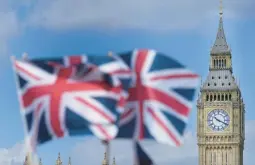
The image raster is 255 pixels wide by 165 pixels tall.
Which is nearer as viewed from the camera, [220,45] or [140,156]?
[140,156]

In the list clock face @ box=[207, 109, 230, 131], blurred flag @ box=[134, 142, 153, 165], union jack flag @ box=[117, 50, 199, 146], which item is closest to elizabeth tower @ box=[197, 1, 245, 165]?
clock face @ box=[207, 109, 230, 131]

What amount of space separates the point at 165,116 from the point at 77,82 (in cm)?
363

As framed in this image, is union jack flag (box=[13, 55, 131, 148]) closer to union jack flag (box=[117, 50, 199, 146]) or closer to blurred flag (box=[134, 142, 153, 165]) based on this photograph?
union jack flag (box=[117, 50, 199, 146])

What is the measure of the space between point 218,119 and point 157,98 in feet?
311

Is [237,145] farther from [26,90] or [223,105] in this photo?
[26,90]

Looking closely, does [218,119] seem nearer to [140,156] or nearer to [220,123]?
[220,123]

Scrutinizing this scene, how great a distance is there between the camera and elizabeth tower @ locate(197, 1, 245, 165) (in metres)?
127

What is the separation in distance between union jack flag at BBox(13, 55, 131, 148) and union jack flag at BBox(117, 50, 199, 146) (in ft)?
1.50

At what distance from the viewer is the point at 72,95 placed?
34.3m

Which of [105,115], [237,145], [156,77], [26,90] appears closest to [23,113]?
[26,90]

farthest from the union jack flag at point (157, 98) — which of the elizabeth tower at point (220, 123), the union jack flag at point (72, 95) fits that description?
the elizabeth tower at point (220, 123)

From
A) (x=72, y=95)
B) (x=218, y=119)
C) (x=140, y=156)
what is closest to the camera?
(x=140, y=156)

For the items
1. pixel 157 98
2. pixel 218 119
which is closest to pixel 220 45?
pixel 218 119

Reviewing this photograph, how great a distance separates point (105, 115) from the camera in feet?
111
